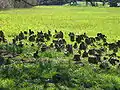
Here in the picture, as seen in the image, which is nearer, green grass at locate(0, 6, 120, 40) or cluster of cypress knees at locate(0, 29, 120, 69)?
cluster of cypress knees at locate(0, 29, 120, 69)

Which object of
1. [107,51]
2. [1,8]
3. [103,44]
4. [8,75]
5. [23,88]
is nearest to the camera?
[23,88]

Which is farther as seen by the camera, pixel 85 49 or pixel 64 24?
pixel 64 24

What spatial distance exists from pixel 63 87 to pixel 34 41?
1197cm

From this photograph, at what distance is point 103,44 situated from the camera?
76.7 ft

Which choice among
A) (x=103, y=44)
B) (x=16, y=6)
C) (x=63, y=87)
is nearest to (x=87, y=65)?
(x=63, y=87)

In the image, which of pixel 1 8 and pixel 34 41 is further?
pixel 1 8

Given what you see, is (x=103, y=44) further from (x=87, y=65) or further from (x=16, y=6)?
(x=16, y=6)

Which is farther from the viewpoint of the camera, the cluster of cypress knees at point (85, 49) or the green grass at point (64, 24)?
the green grass at point (64, 24)

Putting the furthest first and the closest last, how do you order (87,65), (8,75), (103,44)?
(103,44)
(87,65)
(8,75)

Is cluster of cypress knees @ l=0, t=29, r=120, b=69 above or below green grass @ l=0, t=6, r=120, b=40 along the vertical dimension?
above

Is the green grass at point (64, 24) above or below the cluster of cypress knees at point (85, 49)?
below

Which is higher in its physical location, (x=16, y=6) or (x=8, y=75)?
(x=8, y=75)

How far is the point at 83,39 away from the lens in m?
24.7

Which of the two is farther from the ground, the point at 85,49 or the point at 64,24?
the point at 85,49
